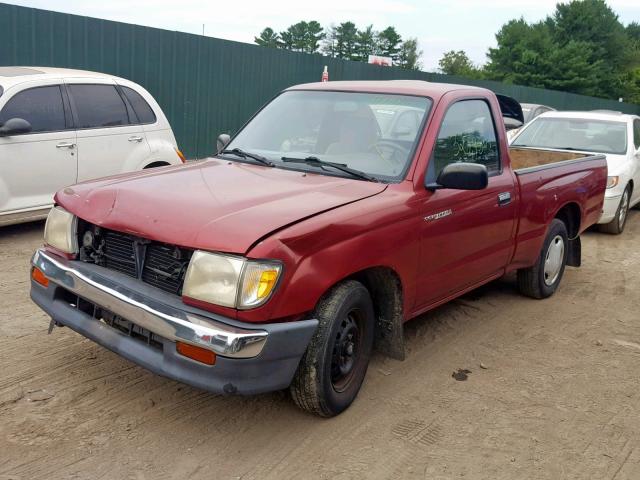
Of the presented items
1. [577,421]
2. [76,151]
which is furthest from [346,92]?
[76,151]

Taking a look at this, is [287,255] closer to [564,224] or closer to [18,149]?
[564,224]

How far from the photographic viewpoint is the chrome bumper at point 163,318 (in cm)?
298

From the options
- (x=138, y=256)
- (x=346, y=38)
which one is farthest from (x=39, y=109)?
(x=346, y=38)

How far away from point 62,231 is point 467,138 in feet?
8.98

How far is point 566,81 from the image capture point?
5869 centimetres

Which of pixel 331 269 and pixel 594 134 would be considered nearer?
pixel 331 269

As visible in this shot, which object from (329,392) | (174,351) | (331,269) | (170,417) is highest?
(331,269)

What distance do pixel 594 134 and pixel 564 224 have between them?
4207 mm

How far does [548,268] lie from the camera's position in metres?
6.17

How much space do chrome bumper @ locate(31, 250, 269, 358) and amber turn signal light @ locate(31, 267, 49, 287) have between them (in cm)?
21

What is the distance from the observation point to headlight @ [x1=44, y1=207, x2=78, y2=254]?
12.1ft

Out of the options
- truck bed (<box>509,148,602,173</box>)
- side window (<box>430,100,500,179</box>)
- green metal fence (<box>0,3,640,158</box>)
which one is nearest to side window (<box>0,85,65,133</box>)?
green metal fence (<box>0,3,640,158</box>)

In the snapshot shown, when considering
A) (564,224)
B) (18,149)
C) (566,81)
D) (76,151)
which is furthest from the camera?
(566,81)

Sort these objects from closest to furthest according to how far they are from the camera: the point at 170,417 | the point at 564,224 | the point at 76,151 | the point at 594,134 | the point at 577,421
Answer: the point at 170,417, the point at 577,421, the point at 564,224, the point at 76,151, the point at 594,134
